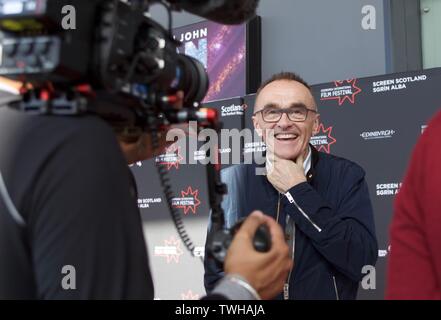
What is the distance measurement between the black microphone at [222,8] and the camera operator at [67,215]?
0.94 ft

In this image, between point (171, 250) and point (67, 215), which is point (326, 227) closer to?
point (67, 215)

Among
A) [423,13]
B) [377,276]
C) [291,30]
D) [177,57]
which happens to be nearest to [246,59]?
[291,30]

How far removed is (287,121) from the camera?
5.28 ft

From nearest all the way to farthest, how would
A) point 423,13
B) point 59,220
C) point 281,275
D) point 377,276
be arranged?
point 59,220, point 281,275, point 377,276, point 423,13

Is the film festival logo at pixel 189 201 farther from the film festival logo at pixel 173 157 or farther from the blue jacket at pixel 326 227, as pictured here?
the blue jacket at pixel 326 227

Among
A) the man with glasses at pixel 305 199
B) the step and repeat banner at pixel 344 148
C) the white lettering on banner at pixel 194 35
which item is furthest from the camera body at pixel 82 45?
the white lettering on banner at pixel 194 35

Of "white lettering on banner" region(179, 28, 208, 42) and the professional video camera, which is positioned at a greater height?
"white lettering on banner" region(179, 28, 208, 42)

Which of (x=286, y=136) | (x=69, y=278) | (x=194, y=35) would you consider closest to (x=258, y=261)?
(x=69, y=278)

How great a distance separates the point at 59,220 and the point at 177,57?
0.37m

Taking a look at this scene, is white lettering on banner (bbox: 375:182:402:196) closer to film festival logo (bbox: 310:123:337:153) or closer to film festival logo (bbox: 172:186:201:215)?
film festival logo (bbox: 310:123:337:153)

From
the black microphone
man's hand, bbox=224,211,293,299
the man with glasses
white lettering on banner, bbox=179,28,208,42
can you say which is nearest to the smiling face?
the man with glasses

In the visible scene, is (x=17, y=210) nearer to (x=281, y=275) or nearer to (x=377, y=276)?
(x=281, y=275)

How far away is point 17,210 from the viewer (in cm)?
64

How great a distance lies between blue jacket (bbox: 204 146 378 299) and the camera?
142cm
